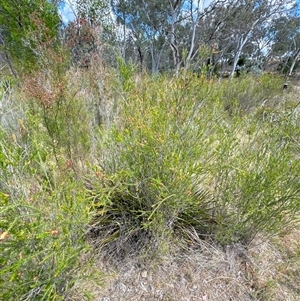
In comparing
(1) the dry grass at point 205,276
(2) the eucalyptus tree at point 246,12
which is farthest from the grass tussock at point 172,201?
(2) the eucalyptus tree at point 246,12

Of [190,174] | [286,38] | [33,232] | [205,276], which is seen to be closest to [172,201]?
[190,174]

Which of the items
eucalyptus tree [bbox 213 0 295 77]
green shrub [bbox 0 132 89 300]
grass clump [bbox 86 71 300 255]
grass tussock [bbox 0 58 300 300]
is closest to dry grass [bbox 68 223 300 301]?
grass tussock [bbox 0 58 300 300]

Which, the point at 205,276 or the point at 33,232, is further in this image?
the point at 205,276

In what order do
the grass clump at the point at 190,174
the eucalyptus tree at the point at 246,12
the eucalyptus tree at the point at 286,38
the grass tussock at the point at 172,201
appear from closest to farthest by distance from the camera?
the grass tussock at the point at 172,201, the grass clump at the point at 190,174, the eucalyptus tree at the point at 246,12, the eucalyptus tree at the point at 286,38

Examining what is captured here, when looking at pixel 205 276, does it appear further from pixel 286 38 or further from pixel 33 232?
pixel 286 38

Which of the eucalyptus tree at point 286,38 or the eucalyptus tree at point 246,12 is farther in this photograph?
the eucalyptus tree at point 286,38

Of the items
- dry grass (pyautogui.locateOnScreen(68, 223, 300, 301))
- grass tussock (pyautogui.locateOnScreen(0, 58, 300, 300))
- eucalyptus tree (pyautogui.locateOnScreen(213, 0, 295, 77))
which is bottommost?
dry grass (pyautogui.locateOnScreen(68, 223, 300, 301))

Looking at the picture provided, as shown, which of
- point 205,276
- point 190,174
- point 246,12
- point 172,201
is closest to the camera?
point 190,174

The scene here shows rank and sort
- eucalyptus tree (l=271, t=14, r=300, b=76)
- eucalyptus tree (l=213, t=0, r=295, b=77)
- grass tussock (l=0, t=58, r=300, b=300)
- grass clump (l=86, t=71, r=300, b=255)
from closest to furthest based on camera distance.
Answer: grass tussock (l=0, t=58, r=300, b=300), grass clump (l=86, t=71, r=300, b=255), eucalyptus tree (l=213, t=0, r=295, b=77), eucalyptus tree (l=271, t=14, r=300, b=76)

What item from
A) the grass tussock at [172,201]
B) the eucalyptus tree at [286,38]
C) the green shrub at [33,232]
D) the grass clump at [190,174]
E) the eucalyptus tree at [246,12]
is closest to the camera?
the green shrub at [33,232]

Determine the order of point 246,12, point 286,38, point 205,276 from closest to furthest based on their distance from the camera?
point 205,276 < point 246,12 < point 286,38

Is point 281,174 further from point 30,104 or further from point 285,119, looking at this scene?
point 30,104

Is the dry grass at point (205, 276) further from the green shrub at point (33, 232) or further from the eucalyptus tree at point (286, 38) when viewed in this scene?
the eucalyptus tree at point (286, 38)

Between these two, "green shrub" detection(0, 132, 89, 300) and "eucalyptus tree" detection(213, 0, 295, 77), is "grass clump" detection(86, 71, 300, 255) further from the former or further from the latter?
"eucalyptus tree" detection(213, 0, 295, 77)
